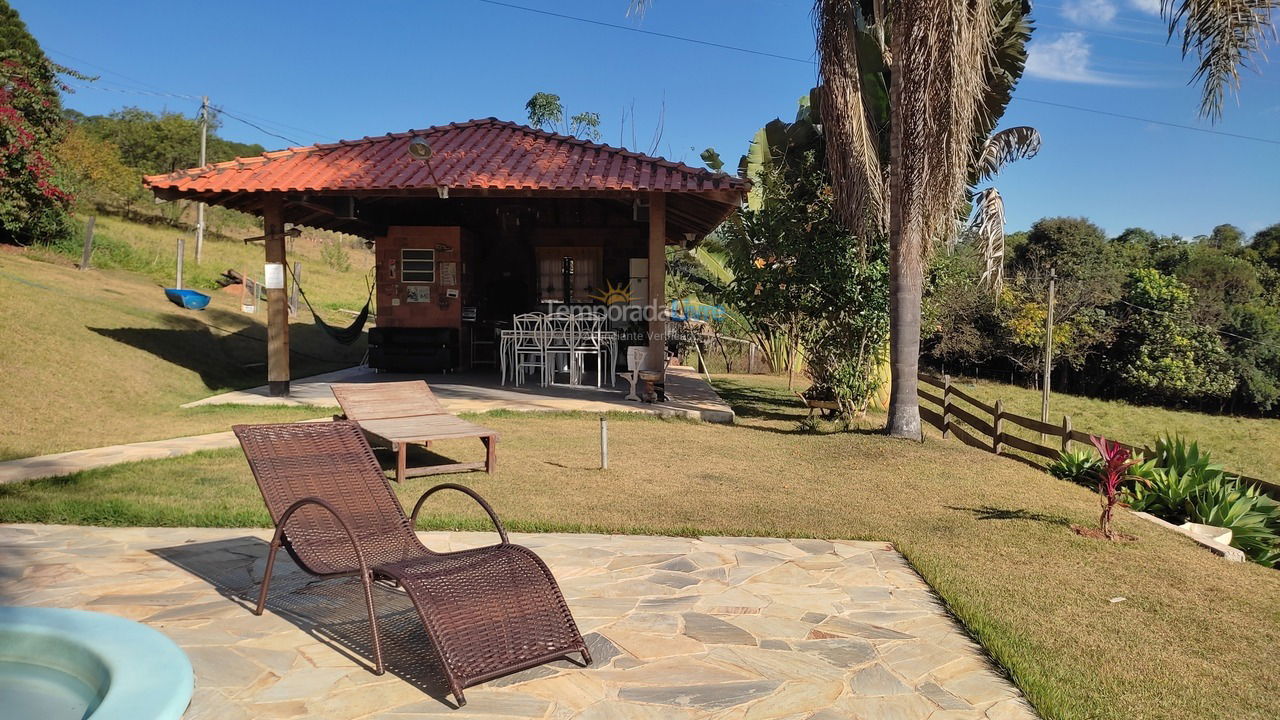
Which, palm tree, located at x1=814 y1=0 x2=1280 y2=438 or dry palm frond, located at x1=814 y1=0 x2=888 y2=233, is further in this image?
dry palm frond, located at x1=814 y1=0 x2=888 y2=233

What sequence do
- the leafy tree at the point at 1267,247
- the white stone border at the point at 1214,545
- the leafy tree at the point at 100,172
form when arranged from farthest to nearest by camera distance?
the leafy tree at the point at 1267,247 → the leafy tree at the point at 100,172 → the white stone border at the point at 1214,545

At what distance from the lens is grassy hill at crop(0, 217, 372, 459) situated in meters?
9.01

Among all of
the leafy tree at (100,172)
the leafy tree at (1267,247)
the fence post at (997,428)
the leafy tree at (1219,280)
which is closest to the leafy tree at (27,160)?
the leafy tree at (100,172)

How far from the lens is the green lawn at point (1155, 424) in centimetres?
1638

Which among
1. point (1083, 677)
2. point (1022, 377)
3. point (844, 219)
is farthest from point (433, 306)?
point (1022, 377)

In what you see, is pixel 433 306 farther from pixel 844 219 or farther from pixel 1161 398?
pixel 1161 398

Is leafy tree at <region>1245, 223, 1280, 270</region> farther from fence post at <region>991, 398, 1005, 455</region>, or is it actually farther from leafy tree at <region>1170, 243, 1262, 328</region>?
fence post at <region>991, 398, 1005, 455</region>

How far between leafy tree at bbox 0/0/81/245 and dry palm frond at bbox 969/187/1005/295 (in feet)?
58.0

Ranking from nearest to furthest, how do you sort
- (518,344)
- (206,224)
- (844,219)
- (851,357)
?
(844,219) → (851,357) → (518,344) → (206,224)

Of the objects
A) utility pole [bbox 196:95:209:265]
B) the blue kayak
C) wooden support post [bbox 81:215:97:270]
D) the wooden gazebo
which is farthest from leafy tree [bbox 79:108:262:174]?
the wooden gazebo

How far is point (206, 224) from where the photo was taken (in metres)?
32.5

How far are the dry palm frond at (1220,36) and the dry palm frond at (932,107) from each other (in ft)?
5.82

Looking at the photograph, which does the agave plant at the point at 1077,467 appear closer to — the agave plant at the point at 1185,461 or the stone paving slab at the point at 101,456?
the agave plant at the point at 1185,461

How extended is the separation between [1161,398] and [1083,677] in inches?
948
